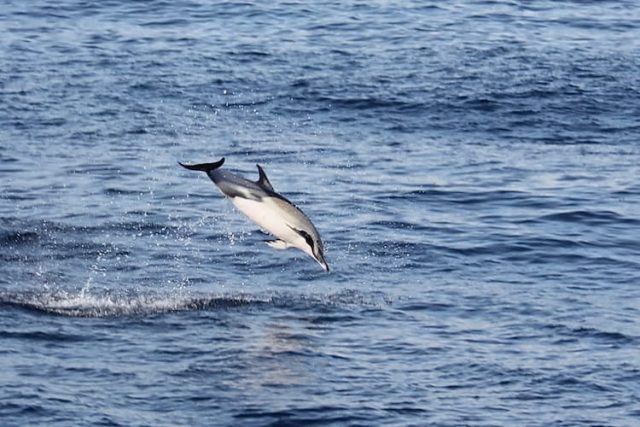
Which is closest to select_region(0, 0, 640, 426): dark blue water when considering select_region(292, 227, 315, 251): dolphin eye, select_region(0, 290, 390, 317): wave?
select_region(0, 290, 390, 317): wave

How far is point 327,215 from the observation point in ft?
87.4

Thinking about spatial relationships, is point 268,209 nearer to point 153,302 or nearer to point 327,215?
point 153,302

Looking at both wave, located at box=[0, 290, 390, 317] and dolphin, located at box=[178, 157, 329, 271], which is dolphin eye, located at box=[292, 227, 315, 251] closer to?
dolphin, located at box=[178, 157, 329, 271]

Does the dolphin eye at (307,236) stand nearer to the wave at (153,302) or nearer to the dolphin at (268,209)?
the dolphin at (268,209)

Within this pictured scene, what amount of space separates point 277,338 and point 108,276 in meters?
3.81

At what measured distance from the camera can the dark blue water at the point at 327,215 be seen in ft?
62.4

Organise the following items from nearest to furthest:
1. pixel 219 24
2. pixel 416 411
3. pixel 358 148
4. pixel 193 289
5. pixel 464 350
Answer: pixel 416 411 < pixel 464 350 < pixel 193 289 < pixel 358 148 < pixel 219 24

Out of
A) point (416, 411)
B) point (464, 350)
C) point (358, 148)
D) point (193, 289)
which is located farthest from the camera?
point (358, 148)

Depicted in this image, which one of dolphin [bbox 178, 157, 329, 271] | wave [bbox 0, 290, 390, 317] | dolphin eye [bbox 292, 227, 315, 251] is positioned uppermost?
dolphin [bbox 178, 157, 329, 271]

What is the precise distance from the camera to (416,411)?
59.8 feet

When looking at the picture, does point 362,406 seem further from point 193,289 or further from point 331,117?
point 331,117

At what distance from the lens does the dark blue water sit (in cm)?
1903

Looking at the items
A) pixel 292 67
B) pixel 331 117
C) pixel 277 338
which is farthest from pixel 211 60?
pixel 277 338

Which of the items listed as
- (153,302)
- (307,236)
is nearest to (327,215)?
(153,302)
